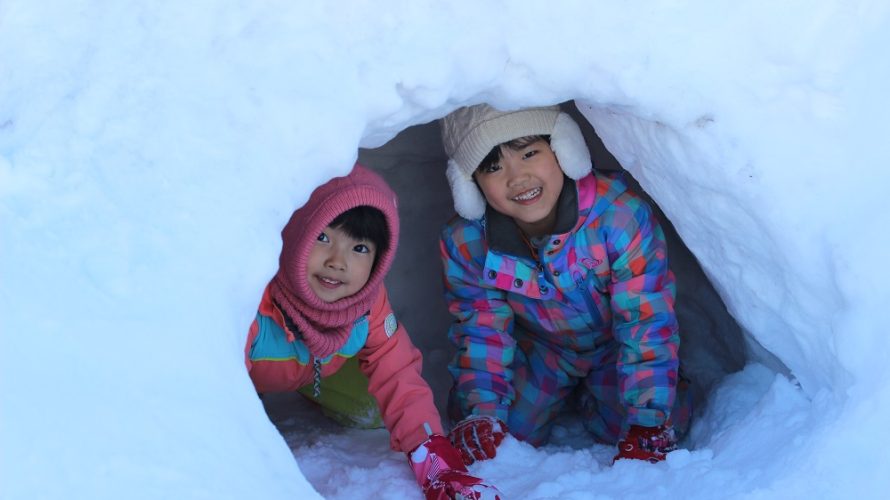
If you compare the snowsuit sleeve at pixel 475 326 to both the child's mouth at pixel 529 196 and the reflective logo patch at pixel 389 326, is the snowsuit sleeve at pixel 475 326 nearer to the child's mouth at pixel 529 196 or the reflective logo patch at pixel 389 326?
the child's mouth at pixel 529 196

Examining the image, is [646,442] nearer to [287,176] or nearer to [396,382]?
[396,382]

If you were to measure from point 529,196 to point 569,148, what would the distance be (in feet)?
0.53

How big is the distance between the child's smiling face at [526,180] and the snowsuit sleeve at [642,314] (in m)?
0.20

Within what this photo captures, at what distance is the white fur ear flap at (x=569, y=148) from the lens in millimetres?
2365

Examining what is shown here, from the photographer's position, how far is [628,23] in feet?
5.90

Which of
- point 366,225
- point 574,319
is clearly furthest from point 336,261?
point 574,319

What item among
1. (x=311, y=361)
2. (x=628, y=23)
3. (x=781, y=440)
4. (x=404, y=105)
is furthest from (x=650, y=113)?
(x=311, y=361)

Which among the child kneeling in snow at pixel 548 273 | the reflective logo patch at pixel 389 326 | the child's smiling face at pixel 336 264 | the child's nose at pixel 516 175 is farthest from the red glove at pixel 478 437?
the child's nose at pixel 516 175

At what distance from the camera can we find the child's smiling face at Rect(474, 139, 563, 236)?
7.81 ft

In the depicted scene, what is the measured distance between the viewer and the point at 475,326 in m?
2.62

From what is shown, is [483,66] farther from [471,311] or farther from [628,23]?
[471,311]

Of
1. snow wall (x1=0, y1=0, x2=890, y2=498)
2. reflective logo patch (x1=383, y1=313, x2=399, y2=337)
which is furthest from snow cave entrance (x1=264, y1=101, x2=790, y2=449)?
snow wall (x1=0, y1=0, x2=890, y2=498)

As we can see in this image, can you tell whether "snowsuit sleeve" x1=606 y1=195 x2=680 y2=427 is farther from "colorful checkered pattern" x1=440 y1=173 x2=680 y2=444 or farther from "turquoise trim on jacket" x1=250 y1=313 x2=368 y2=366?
"turquoise trim on jacket" x1=250 y1=313 x2=368 y2=366

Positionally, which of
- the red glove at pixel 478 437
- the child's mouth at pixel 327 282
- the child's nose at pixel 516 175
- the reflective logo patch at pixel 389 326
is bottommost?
the red glove at pixel 478 437
